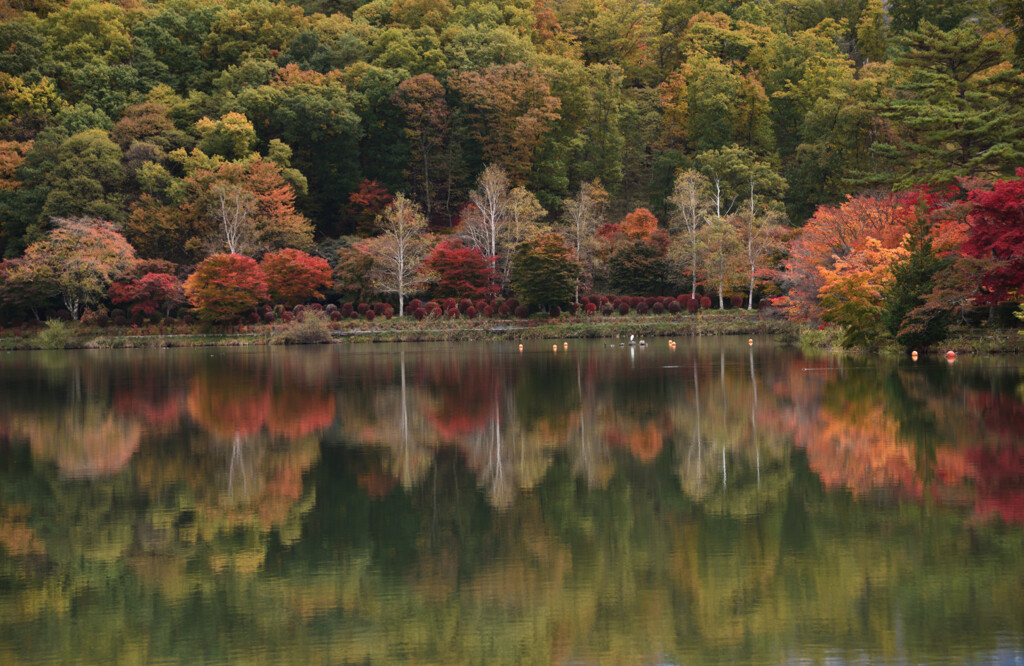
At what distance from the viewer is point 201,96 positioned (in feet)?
214

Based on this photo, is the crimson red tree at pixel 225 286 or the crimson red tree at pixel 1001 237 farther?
the crimson red tree at pixel 225 286

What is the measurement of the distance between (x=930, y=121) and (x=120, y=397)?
25.8 m

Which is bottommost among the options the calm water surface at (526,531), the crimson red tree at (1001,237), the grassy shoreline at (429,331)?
the calm water surface at (526,531)

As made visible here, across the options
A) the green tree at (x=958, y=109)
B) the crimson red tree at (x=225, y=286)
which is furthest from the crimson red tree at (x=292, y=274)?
the green tree at (x=958, y=109)

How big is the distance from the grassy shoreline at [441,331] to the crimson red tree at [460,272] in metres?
3.48

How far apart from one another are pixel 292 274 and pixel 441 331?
946 cm

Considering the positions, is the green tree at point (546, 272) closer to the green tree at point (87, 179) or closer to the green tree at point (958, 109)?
the green tree at point (958, 109)

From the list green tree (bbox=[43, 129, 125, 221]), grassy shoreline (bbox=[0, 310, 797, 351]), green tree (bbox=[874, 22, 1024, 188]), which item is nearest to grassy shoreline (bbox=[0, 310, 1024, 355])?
grassy shoreline (bbox=[0, 310, 797, 351])

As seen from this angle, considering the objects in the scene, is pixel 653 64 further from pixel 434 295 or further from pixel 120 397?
pixel 120 397

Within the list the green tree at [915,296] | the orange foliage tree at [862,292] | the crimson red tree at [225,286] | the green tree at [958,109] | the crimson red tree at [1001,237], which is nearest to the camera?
the crimson red tree at [1001,237]

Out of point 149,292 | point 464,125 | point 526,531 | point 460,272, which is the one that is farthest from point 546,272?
point 526,531

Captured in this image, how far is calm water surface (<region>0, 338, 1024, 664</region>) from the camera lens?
555 centimetres

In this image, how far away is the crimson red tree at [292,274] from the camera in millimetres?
48375

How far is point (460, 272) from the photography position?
48781mm
